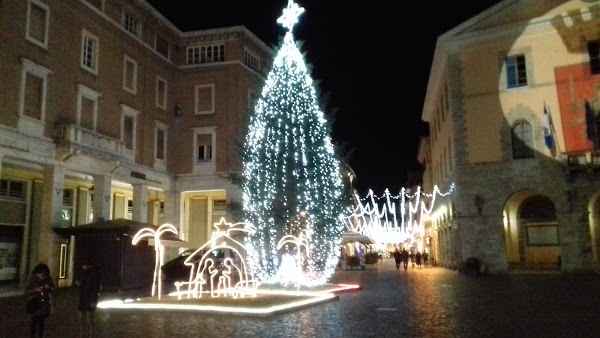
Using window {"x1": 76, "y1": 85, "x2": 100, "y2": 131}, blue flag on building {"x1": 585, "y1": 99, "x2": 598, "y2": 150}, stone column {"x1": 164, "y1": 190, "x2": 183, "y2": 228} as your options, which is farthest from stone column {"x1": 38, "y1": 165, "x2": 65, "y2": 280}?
blue flag on building {"x1": 585, "y1": 99, "x2": 598, "y2": 150}

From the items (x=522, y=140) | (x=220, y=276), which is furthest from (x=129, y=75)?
(x=522, y=140)

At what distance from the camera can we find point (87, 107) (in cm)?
2909

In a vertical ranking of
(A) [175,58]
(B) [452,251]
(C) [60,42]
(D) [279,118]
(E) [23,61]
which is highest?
(A) [175,58]

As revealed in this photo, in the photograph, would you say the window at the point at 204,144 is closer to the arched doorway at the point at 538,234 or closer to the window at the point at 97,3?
the window at the point at 97,3

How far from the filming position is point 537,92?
3075cm

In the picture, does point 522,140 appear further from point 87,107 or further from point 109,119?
point 87,107

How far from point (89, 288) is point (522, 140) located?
87.7 feet

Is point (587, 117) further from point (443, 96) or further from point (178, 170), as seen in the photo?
point (178, 170)

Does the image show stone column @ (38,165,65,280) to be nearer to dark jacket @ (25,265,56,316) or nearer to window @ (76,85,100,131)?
window @ (76,85,100,131)

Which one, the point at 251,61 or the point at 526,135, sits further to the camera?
the point at 251,61

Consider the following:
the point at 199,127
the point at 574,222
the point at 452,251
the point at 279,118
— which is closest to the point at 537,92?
the point at 574,222

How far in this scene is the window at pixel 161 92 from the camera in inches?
1425

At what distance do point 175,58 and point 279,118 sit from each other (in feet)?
61.9

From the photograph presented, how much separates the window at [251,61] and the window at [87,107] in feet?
42.3
